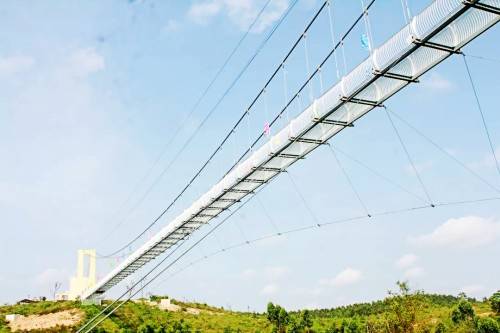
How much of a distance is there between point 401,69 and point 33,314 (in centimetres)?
5756

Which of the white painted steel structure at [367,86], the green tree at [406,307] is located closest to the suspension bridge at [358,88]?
the white painted steel structure at [367,86]

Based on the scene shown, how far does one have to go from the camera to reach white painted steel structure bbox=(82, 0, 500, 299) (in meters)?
13.0

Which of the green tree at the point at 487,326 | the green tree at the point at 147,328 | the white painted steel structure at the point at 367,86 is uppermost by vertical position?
the white painted steel structure at the point at 367,86

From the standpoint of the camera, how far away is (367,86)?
53.5ft

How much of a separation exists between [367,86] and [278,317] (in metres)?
60.2

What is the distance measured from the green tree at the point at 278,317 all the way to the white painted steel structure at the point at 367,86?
45.7 metres

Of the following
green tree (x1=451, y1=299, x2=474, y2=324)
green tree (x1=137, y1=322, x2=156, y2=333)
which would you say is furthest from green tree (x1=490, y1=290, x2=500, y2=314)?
green tree (x1=137, y1=322, x2=156, y2=333)

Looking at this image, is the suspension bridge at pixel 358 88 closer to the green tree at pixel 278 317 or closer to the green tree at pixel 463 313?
the green tree at pixel 278 317

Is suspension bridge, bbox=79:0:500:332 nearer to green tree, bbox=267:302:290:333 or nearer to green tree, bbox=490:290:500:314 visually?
green tree, bbox=267:302:290:333

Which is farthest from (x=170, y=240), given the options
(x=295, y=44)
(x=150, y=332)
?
(x=295, y=44)

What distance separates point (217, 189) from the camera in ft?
93.2

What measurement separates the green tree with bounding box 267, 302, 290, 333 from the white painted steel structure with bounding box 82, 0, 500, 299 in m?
45.7

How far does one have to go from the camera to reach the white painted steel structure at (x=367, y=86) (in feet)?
42.5

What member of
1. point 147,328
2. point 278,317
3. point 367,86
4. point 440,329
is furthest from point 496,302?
point 367,86
